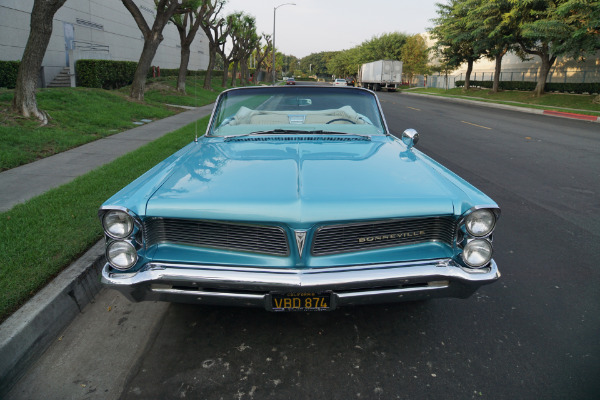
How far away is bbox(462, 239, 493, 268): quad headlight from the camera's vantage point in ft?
8.12

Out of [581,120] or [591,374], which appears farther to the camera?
[581,120]

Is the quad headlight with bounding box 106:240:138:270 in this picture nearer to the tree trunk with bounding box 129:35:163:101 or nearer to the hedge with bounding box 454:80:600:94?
the tree trunk with bounding box 129:35:163:101

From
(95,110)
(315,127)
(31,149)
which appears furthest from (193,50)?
(315,127)

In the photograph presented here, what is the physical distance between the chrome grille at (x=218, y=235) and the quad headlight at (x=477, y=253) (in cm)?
101

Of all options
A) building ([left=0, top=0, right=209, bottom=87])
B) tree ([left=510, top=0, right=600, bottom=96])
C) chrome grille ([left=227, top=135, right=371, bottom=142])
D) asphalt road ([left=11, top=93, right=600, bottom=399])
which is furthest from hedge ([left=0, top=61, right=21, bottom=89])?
tree ([left=510, top=0, right=600, bottom=96])

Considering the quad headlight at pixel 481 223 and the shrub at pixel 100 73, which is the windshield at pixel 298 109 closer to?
the quad headlight at pixel 481 223

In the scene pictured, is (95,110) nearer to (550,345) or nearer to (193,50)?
(550,345)

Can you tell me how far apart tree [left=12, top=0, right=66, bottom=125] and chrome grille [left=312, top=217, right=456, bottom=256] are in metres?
9.59

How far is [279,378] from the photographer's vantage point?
2.47m

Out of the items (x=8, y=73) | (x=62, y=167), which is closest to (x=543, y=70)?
(x=8, y=73)

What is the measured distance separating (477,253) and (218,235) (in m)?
1.45

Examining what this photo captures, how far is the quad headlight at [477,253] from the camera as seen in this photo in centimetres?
247

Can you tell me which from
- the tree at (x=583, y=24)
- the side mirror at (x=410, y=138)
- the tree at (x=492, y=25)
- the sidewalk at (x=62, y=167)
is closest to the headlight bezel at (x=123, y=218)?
the side mirror at (x=410, y=138)

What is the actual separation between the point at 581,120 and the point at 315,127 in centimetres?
1926
